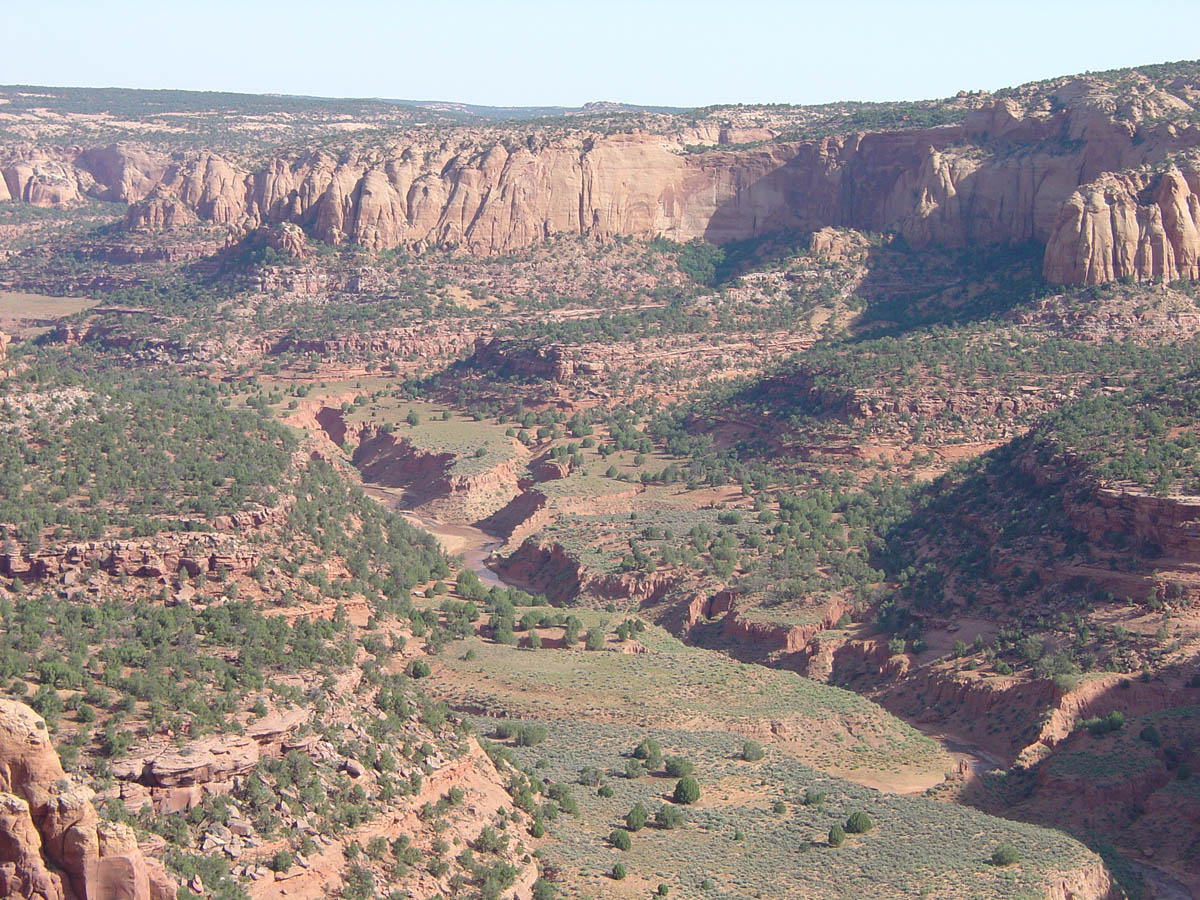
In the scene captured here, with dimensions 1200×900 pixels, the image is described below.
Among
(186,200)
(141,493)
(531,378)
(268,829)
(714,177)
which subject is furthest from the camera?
(186,200)

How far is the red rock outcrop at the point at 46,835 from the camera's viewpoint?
31.4m

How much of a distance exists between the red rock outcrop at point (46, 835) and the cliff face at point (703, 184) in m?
88.2

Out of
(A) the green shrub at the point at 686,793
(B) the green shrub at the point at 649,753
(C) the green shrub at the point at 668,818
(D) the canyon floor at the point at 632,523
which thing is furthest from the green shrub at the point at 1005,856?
(B) the green shrub at the point at 649,753

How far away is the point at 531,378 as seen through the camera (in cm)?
11262

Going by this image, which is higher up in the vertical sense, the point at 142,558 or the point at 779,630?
the point at 142,558

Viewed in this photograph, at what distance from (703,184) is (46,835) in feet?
370

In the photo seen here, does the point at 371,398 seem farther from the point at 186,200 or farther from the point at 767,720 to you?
the point at 767,720

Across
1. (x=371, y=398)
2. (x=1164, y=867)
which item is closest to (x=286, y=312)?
(x=371, y=398)

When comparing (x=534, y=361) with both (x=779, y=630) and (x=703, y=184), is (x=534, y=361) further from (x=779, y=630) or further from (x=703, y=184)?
(x=779, y=630)

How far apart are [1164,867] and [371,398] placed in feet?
247

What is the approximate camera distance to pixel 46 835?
32.0 metres

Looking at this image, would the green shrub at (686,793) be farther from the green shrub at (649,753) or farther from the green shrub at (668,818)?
the green shrub at (649,753)

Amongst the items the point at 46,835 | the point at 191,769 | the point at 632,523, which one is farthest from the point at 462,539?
the point at 46,835

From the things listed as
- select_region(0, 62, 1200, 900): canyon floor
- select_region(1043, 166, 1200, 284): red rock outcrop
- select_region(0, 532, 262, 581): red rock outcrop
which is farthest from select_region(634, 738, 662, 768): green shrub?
select_region(1043, 166, 1200, 284): red rock outcrop
